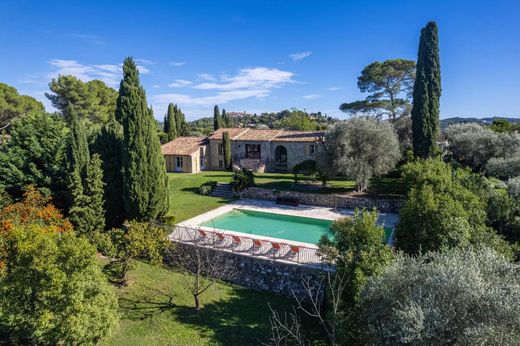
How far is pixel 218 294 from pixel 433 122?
2500 cm

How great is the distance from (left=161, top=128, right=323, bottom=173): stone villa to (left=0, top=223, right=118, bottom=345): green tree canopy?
2991 centimetres

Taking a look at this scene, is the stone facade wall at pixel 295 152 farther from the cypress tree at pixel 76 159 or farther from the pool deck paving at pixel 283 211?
the cypress tree at pixel 76 159

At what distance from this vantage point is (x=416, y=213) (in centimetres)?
1393

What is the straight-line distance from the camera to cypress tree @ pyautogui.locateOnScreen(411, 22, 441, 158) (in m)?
29.0

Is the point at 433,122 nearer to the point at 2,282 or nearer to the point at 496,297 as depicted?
the point at 496,297

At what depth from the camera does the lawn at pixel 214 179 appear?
26.1 metres

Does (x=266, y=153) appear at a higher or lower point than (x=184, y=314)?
higher

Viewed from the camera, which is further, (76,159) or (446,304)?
(76,159)

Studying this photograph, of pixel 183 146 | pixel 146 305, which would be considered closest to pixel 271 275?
pixel 146 305

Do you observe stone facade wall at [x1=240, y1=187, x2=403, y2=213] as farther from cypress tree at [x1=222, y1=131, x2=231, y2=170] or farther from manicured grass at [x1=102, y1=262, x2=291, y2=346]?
manicured grass at [x1=102, y1=262, x2=291, y2=346]

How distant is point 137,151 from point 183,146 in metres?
23.0

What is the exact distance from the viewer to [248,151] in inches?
1644

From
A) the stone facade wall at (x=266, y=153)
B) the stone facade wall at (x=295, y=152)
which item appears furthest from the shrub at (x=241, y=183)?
the stone facade wall at (x=295, y=152)

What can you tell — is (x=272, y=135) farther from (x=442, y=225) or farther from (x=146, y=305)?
Result: (x=146, y=305)
